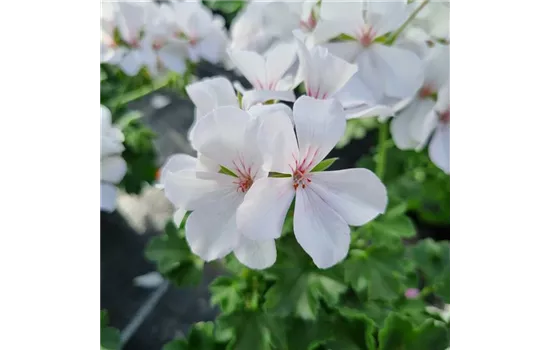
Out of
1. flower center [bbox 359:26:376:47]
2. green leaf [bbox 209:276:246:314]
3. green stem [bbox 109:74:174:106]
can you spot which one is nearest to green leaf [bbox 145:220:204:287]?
green leaf [bbox 209:276:246:314]

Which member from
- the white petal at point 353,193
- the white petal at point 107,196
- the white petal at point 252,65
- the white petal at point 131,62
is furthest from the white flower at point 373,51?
the white petal at point 131,62

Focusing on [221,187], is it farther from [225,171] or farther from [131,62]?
[131,62]

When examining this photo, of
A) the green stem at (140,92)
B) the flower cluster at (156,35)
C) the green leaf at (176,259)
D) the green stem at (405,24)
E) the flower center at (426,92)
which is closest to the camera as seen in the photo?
the green stem at (405,24)

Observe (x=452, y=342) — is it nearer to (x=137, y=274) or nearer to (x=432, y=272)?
(x=432, y=272)

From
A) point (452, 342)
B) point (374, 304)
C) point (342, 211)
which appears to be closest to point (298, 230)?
point (342, 211)

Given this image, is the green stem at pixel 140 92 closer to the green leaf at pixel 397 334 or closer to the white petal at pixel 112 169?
the white petal at pixel 112 169

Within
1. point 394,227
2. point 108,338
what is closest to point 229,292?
point 108,338

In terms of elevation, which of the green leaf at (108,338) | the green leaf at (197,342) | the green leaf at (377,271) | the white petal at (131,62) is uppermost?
the white petal at (131,62)
